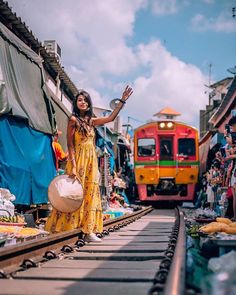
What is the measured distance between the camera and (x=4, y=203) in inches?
221

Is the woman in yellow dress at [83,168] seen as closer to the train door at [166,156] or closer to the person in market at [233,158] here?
the person in market at [233,158]

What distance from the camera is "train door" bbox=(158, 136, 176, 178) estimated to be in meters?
16.2

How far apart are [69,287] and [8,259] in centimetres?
78

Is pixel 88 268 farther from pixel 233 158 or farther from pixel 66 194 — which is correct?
pixel 233 158

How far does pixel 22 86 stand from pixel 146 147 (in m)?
9.51

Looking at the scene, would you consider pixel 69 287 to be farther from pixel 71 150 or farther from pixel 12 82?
pixel 12 82

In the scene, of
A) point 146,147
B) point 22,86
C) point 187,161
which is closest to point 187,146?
point 187,161

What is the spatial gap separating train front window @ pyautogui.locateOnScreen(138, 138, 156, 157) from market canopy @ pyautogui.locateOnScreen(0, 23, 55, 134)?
26.7ft

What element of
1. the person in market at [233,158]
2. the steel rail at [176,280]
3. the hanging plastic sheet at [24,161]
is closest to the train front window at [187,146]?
the person in market at [233,158]

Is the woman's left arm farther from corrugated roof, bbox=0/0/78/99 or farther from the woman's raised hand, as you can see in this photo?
corrugated roof, bbox=0/0/78/99

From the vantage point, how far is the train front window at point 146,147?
16.6 meters

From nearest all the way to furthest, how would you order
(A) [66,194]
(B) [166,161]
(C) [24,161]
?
1. (A) [66,194]
2. (C) [24,161]
3. (B) [166,161]

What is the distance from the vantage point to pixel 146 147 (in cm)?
1677

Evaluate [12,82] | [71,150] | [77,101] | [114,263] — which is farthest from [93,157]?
[12,82]
